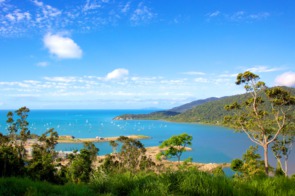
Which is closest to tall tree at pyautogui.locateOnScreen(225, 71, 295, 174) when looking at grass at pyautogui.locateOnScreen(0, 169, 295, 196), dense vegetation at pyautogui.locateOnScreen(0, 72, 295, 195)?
dense vegetation at pyautogui.locateOnScreen(0, 72, 295, 195)

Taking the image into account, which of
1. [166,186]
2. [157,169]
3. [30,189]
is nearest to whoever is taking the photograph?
[166,186]

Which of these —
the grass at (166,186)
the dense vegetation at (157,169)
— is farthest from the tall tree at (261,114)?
the grass at (166,186)

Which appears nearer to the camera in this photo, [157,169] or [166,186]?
[166,186]

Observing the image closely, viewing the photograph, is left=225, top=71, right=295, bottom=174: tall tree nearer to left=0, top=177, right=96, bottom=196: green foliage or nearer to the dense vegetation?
the dense vegetation

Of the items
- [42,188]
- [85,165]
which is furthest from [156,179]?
[85,165]

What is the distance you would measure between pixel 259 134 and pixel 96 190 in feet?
61.5

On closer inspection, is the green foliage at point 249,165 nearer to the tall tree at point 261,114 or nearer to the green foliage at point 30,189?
the tall tree at point 261,114

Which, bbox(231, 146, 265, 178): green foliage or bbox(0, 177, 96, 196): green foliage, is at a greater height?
bbox(0, 177, 96, 196): green foliage

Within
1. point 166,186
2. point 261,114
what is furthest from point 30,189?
point 261,114

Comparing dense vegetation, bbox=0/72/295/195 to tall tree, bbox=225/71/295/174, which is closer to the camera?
dense vegetation, bbox=0/72/295/195

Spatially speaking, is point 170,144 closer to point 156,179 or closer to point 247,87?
point 247,87

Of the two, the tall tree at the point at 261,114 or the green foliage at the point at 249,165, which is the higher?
the tall tree at the point at 261,114

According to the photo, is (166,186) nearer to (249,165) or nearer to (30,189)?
(30,189)

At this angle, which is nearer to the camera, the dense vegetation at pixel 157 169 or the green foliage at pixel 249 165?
the dense vegetation at pixel 157 169
